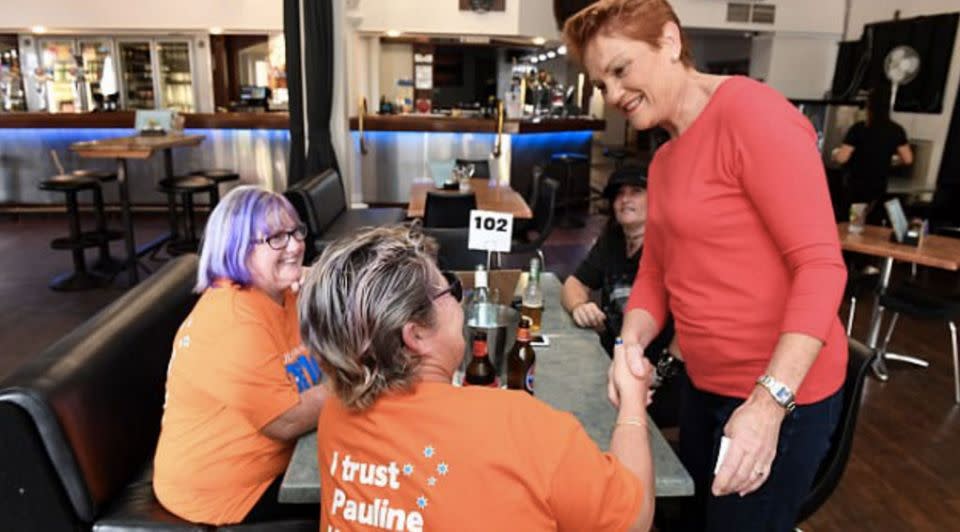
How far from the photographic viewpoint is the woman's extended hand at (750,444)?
1.01 m

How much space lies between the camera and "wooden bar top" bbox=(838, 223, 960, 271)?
339 cm

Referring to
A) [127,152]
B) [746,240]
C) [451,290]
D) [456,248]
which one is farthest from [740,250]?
[127,152]

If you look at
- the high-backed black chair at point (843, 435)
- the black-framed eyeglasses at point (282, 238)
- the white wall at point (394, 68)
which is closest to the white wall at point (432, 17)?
the white wall at point (394, 68)

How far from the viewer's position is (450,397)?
99 centimetres

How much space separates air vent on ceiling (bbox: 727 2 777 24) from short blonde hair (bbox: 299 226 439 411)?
9347 millimetres

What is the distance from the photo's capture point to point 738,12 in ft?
29.4

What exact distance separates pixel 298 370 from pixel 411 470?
869 mm

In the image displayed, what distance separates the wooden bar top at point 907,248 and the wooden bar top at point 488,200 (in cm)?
199


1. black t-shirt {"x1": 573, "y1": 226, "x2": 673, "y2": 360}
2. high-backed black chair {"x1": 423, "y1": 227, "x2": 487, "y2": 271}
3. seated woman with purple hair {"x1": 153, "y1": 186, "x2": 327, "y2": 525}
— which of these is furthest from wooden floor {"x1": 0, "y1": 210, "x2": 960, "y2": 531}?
seated woman with purple hair {"x1": 153, "y1": 186, "x2": 327, "y2": 525}

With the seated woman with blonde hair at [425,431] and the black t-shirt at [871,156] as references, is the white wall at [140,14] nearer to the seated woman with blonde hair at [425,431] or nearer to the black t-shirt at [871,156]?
the black t-shirt at [871,156]

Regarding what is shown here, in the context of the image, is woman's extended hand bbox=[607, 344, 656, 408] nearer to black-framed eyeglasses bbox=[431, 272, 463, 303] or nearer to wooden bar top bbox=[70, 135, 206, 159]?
black-framed eyeglasses bbox=[431, 272, 463, 303]

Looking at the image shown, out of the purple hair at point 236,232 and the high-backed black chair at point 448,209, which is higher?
the purple hair at point 236,232

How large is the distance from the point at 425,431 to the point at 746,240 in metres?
0.71

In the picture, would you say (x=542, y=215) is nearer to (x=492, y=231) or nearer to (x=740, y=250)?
(x=492, y=231)
